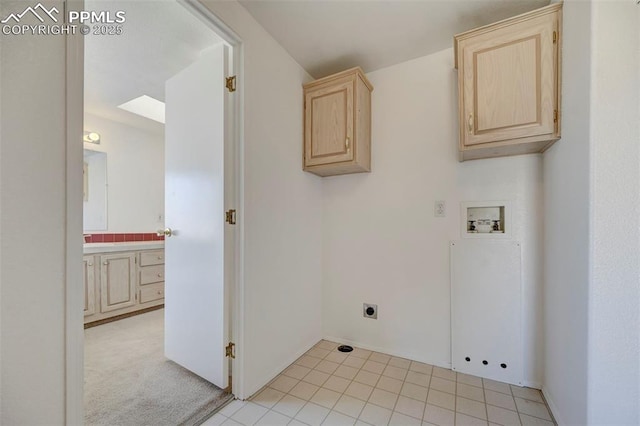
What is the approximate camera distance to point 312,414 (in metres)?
1.50

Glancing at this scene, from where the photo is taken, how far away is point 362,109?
2.12 m

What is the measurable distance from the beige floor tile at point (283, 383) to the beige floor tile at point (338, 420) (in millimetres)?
362

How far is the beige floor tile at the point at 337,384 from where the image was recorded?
1.73 m

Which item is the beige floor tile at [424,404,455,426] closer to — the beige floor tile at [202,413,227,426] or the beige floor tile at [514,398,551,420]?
the beige floor tile at [514,398,551,420]

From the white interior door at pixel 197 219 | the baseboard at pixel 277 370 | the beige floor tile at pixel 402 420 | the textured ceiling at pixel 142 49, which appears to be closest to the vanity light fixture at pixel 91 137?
the textured ceiling at pixel 142 49

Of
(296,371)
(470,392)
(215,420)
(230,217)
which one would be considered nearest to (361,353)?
(296,371)

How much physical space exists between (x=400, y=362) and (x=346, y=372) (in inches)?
17.4

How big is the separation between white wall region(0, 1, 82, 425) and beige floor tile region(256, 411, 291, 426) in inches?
33.7

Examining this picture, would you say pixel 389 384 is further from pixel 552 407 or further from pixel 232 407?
pixel 232 407

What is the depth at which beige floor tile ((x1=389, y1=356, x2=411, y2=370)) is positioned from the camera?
78.6 inches

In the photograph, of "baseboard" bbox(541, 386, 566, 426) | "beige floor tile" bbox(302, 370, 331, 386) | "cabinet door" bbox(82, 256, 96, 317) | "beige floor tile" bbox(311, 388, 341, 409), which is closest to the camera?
"baseboard" bbox(541, 386, 566, 426)

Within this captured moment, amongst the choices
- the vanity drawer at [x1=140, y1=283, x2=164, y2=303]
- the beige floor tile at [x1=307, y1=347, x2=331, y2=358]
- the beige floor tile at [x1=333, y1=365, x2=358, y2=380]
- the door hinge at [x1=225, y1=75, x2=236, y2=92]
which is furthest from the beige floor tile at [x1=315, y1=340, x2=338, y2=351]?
the vanity drawer at [x1=140, y1=283, x2=164, y2=303]
